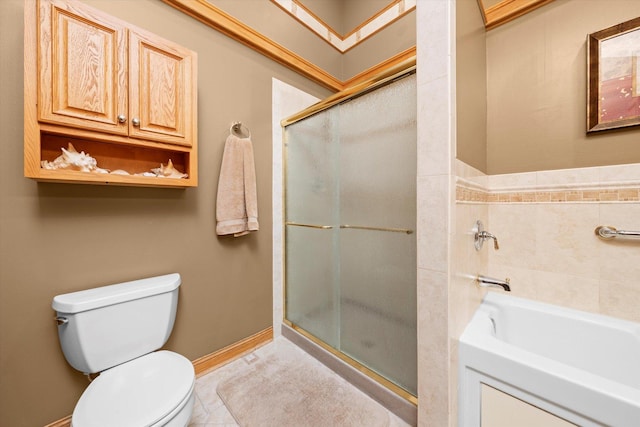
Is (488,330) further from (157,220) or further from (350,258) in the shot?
(157,220)

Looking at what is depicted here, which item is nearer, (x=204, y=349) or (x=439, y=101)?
(x=439, y=101)

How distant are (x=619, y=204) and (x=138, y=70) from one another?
249 cm

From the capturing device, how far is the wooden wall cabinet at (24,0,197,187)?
942mm

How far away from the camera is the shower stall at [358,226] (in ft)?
4.14

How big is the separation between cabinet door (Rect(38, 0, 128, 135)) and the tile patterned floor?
1.48 meters

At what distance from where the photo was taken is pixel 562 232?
1405 mm

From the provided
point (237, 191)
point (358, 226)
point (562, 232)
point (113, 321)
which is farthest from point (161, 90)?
point (562, 232)

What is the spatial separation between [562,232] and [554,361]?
855 mm

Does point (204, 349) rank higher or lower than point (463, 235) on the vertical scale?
lower

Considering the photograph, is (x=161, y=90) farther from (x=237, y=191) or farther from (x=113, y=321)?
(x=113, y=321)

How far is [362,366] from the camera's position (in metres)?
1.46

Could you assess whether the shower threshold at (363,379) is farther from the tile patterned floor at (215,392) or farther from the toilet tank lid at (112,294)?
the toilet tank lid at (112,294)

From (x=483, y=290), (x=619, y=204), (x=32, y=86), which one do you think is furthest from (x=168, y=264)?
(x=619, y=204)

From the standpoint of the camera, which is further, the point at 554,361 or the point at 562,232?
the point at 562,232
